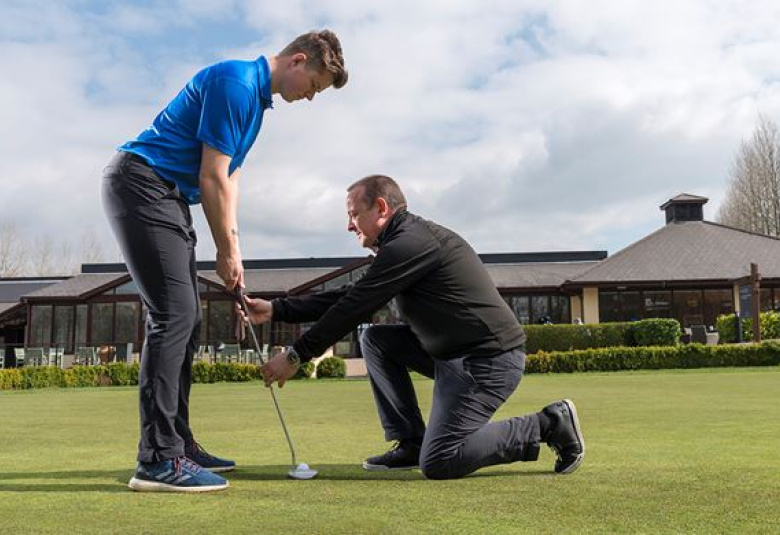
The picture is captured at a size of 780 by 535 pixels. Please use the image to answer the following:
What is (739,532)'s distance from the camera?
2117 millimetres

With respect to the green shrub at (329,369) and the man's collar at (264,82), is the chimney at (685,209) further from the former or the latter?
the man's collar at (264,82)

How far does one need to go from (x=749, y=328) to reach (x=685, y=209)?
13653mm

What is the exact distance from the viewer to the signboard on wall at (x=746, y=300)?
82.6 feet

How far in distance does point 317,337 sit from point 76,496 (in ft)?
3.79

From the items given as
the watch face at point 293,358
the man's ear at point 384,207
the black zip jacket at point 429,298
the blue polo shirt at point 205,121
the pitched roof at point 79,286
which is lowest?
the watch face at point 293,358

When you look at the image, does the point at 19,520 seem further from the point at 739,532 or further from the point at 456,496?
the point at 739,532

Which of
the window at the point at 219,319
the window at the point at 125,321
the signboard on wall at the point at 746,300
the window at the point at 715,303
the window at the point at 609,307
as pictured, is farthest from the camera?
the window at the point at 125,321

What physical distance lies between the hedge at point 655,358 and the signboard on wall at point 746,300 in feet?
15.1

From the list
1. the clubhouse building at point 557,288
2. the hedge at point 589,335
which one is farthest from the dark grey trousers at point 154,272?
the clubhouse building at point 557,288

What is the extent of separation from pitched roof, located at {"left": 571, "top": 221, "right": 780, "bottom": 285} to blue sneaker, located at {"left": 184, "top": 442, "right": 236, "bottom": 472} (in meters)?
30.4

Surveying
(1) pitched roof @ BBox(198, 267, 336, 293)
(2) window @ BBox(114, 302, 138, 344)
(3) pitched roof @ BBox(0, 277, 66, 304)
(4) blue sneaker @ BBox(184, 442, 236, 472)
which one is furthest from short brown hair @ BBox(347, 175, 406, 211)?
(3) pitched roof @ BBox(0, 277, 66, 304)

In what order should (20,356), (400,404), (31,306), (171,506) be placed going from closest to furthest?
(171,506)
(400,404)
(20,356)
(31,306)

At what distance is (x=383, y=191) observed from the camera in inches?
Answer: 144

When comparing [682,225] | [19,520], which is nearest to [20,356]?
[682,225]
